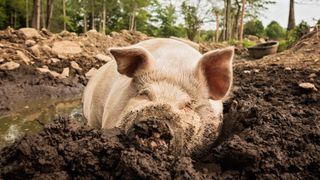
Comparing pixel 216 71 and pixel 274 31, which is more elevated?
pixel 274 31

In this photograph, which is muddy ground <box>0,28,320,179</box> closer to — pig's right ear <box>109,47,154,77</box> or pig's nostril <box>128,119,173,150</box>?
pig's nostril <box>128,119,173,150</box>

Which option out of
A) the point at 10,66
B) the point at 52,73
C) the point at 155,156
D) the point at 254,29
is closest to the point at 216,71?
the point at 155,156

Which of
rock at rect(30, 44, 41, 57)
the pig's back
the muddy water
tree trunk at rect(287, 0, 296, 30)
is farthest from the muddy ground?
tree trunk at rect(287, 0, 296, 30)

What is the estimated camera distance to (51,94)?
34.4 feet

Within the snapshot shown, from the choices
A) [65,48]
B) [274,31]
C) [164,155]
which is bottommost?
[164,155]

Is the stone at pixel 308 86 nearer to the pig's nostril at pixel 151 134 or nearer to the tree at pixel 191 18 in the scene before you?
the pig's nostril at pixel 151 134

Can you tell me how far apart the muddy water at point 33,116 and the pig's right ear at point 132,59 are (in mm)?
3047

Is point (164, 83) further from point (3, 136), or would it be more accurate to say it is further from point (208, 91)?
point (3, 136)

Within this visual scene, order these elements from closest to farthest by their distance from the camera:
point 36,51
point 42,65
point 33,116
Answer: point 33,116 < point 42,65 < point 36,51

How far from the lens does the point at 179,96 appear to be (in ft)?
11.8

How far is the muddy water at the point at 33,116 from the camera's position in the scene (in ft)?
23.0

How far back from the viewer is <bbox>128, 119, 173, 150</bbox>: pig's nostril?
10.0 ft

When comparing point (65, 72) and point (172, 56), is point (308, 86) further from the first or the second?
point (65, 72)

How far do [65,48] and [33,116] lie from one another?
19.2ft
